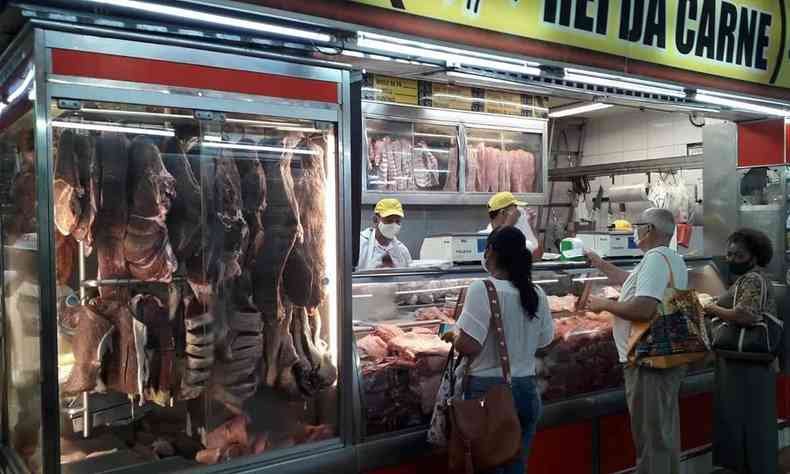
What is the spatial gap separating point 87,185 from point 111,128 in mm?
269

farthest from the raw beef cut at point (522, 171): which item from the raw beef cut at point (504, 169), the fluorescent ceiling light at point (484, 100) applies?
the fluorescent ceiling light at point (484, 100)

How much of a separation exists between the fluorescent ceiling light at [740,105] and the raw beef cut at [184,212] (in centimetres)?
410

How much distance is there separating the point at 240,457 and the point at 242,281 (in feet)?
2.70

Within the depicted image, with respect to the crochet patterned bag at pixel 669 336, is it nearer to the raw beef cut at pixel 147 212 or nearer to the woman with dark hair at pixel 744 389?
the woman with dark hair at pixel 744 389

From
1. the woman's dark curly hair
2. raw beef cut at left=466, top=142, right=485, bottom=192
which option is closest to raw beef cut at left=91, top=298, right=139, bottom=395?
the woman's dark curly hair

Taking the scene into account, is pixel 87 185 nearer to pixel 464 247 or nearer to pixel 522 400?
pixel 522 400

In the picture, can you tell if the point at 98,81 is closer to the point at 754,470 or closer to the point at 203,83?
the point at 203,83

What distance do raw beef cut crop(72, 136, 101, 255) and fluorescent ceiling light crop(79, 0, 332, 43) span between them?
0.59m

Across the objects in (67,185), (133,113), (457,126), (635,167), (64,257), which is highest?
(457,126)

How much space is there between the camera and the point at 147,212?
305 centimetres

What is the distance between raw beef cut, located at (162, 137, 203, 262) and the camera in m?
3.15

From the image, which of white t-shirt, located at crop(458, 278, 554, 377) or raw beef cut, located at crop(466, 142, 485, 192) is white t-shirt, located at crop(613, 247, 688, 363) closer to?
white t-shirt, located at crop(458, 278, 554, 377)

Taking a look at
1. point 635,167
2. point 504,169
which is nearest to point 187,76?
point 504,169

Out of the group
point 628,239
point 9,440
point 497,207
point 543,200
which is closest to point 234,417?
point 9,440
